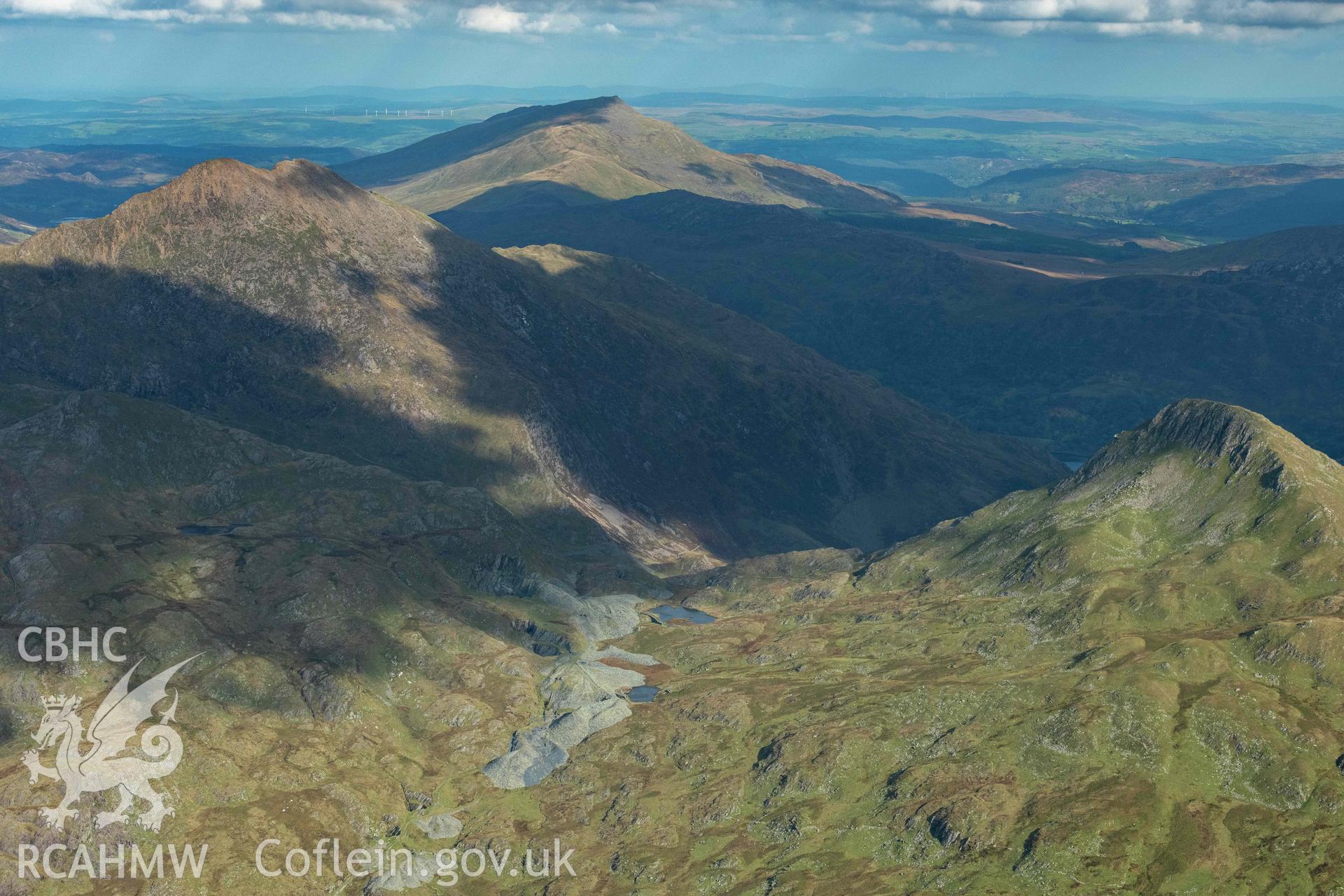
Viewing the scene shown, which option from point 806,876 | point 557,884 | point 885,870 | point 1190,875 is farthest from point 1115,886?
point 557,884

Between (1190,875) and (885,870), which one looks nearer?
(1190,875)

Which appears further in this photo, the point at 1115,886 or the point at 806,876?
the point at 806,876

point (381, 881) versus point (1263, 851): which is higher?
point (1263, 851)

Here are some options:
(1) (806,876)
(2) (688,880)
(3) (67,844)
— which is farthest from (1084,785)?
(3) (67,844)

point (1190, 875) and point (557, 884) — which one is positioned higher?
point (1190, 875)

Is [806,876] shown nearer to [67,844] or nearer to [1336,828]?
[1336,828]

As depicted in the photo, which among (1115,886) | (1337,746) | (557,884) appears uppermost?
(1337,746)

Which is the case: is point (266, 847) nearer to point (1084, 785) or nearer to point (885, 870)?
point (885, 870)

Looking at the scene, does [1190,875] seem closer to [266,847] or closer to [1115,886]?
[1115,886]
